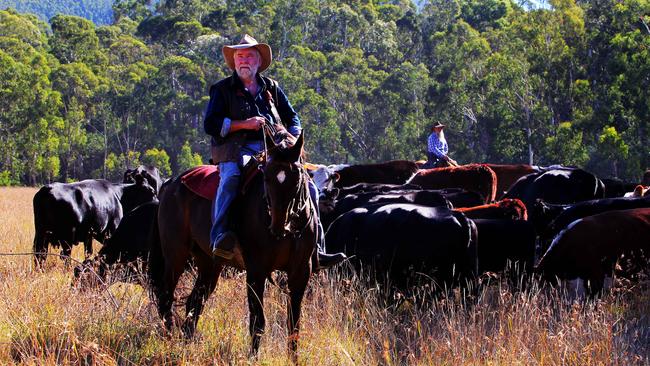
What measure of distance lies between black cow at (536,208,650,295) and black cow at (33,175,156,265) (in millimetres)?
6994

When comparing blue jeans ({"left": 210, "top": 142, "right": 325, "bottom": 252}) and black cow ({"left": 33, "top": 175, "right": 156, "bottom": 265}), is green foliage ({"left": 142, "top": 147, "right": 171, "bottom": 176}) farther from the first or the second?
blue jeans ({"left": 210, "top": 142, "right": 325, "bottom": 252})

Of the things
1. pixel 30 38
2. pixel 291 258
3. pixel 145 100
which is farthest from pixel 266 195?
pixel 30 38

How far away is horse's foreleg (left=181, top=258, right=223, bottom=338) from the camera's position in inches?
305

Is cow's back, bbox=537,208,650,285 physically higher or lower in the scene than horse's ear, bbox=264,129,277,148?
lower

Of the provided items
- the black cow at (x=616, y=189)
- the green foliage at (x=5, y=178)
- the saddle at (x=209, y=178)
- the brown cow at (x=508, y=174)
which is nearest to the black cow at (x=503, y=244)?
the saddle at (x=209, y=178)

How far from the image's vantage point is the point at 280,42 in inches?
2862

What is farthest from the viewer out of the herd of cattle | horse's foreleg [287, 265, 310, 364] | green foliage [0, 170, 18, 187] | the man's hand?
green foliage [0, 170, 18, 187]

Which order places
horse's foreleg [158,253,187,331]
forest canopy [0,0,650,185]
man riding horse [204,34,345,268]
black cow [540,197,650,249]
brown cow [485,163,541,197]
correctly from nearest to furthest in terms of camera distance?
man riding horse [204,34,345,268]
horse's foreleg [158,253,187,331]
black cow [540,197,650,249]
brown cow [485,163,541,197]
forest canopy [0,0,650,185]

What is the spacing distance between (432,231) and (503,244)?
1337 millimetres

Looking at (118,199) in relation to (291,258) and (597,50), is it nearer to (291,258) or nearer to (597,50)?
(291,258)

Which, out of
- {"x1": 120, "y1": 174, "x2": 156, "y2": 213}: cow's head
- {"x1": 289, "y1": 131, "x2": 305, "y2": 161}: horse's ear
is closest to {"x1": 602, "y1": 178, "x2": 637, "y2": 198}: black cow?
{"x1": 120, "y1": 174, "x2": 156, "y2": 213}: cow's head

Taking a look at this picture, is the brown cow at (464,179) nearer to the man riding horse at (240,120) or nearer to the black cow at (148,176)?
the black cow at (148,176)

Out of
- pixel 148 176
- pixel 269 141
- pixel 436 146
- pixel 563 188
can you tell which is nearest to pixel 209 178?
pixel 269 141

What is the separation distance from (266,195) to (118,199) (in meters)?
8.70
